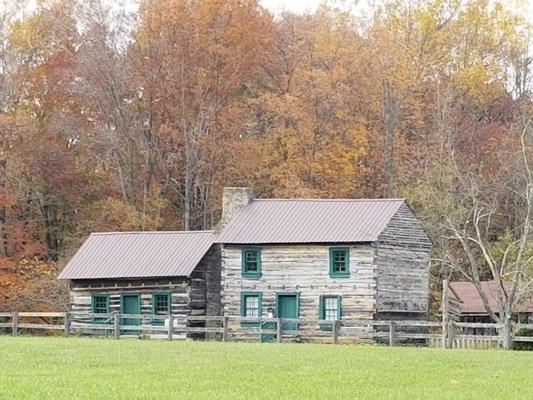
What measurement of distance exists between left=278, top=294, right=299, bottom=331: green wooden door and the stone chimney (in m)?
4.44

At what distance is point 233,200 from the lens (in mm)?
52188

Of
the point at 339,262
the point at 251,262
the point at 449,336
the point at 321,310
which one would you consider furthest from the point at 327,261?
the point at 449,336

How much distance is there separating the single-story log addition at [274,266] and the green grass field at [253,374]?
1474 cm

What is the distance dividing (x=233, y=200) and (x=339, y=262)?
5.81 meters

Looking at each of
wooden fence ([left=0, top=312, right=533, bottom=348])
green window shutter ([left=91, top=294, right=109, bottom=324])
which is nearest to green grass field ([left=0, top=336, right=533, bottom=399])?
wooden fence ([left=0, top=312, right=533, bottom=348])

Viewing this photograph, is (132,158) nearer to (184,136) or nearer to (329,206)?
(184,136)

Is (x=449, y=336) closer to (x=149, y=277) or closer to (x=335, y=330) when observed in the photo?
(x=335, y=330)

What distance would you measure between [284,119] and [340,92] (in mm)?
3073

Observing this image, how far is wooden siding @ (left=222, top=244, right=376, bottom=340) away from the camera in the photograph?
158 feet

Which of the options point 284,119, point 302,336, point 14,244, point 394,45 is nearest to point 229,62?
point 284,119

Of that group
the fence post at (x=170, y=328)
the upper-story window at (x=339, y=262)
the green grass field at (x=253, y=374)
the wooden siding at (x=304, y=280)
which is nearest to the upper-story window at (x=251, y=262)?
the wooden siding at (x=304, y=280)

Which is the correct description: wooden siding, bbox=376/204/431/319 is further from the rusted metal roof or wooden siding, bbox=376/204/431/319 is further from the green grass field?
the green grass field

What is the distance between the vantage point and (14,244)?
61219mm

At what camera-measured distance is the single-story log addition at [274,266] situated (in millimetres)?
48438
